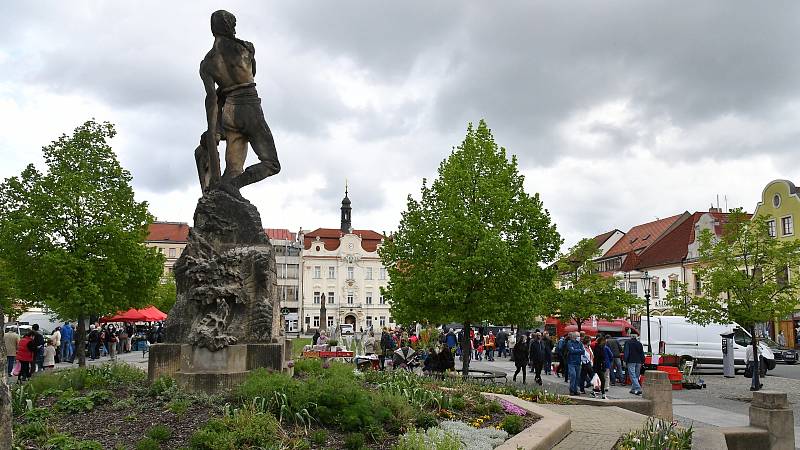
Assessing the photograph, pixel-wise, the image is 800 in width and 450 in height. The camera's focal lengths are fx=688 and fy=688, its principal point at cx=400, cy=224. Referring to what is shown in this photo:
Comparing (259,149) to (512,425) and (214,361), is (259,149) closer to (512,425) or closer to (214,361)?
(214,361)

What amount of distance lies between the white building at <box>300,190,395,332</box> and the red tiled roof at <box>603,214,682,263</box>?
109ft

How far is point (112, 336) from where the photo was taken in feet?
102

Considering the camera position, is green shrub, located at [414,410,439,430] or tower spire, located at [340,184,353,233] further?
tower spire, located at [340,184,353,233]

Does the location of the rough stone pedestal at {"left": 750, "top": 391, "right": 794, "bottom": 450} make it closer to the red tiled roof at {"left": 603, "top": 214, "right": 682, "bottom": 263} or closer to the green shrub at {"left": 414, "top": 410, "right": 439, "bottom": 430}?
the green shrub at {"left": 414, "top": 410, "right": 439, "bottom": 430}

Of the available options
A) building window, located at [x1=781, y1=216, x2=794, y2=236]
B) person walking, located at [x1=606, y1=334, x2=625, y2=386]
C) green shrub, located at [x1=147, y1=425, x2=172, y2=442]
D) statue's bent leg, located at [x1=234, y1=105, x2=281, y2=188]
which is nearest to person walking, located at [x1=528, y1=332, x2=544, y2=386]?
person walking, located at [x1=606, y1=334, x2=625, y2=386]

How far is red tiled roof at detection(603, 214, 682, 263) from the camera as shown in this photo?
64894mm

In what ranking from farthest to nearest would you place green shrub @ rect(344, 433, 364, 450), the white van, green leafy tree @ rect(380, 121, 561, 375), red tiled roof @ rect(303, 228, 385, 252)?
red tiled roof @ rect(303, 228, 385, 252)
the white van
green leafy tree @ rect(380, 121, 561, 375)
green shrub @ rect(344, 433, 364, 450)

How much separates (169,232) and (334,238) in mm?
24653

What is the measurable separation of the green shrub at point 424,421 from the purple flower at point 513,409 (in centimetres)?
176

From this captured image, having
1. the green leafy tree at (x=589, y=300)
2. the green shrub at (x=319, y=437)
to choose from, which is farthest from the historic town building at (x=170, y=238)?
the green shrub at (x=319, y=437)

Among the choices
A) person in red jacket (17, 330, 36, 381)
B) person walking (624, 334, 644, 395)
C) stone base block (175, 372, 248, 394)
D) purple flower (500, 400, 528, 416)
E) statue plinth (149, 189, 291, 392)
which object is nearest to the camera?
stone base block (175, 372, 248, 394)

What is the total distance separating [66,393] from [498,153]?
19435 mm

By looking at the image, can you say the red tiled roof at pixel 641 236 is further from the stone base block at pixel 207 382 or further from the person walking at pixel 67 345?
the stone base block at pixel 207 382

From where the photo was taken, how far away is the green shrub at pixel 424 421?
8.12 meters
